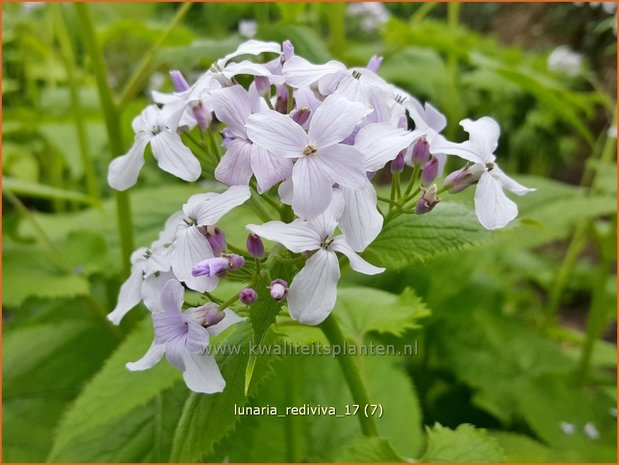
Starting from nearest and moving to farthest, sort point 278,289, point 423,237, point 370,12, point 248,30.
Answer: point 278,289 < point 423,237 < point 248,30 < point 370,12

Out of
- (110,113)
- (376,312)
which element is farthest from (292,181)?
(110,113)

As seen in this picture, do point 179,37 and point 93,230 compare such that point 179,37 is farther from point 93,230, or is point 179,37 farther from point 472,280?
point 472,280

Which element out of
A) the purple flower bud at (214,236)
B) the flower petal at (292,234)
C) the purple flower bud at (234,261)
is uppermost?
Answer: the flower petal at (292,234)

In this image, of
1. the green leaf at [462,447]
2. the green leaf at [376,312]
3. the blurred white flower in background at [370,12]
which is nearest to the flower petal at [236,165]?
the green leaf at [376,312]

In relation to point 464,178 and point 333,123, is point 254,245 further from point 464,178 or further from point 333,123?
point 464,178

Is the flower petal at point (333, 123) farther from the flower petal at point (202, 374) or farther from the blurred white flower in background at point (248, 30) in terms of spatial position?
the blurred white flower in background at point (248, 30)

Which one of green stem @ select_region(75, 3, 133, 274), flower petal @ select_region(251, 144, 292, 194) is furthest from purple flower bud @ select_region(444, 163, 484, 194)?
green stem @ select_region(75, 3, 133, 274)

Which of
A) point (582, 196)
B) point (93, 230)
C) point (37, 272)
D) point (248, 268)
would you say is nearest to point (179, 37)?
point (93, 230)
